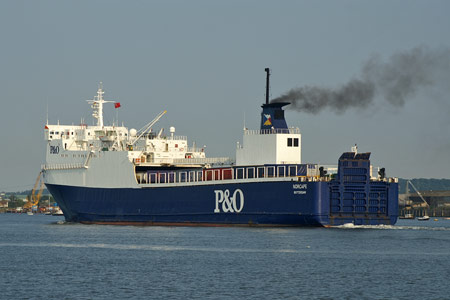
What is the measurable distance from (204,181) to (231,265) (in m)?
28.7

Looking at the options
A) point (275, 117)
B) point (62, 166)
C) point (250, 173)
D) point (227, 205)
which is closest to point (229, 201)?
point (227, 205)

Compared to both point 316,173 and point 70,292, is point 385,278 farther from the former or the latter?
point 316,173

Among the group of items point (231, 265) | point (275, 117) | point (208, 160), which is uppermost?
point (275, 117)

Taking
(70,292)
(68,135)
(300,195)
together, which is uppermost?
(68,135)

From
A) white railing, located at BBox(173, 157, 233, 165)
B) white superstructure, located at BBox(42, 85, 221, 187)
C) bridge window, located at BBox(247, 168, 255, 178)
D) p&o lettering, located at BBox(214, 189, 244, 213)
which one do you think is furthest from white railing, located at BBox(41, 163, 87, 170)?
bridge window, located at BBox(247, 168, 255, 178)

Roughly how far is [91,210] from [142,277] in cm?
4197

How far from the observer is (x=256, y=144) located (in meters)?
74.9

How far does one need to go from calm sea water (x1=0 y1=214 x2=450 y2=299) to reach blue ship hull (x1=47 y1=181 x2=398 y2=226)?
1.17 meters

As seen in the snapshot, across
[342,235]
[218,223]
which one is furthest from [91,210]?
[342,235]

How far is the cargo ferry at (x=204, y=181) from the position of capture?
226 ft

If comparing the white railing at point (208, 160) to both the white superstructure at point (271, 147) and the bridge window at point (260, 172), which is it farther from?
the bridge window at point (260, 172)

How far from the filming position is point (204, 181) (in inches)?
2992

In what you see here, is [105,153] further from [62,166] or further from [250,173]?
[250,173]

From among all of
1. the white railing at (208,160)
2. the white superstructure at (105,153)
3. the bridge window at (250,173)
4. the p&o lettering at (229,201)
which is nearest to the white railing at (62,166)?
the white superstructure at (105,153)
